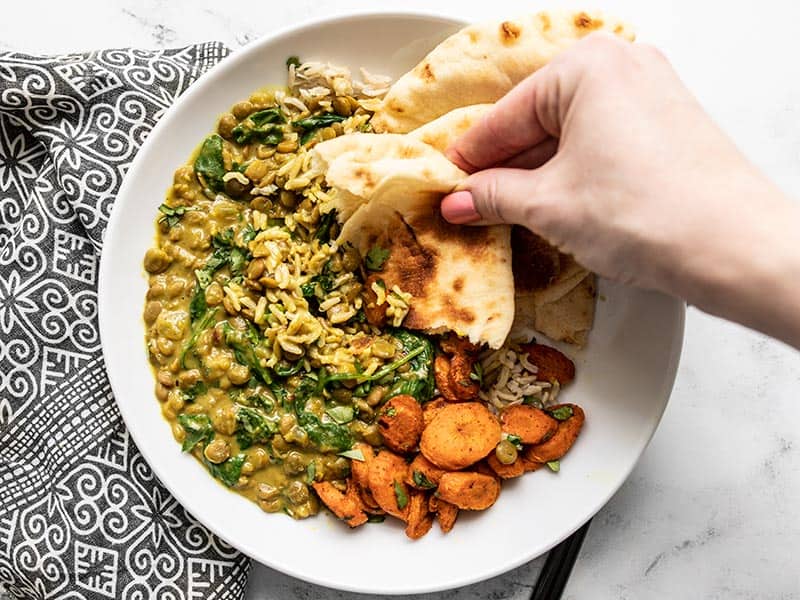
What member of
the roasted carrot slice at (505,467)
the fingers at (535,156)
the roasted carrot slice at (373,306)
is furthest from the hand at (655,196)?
the roasted carrot slice at (505,467)

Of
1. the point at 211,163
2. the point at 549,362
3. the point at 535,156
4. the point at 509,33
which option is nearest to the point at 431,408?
the point at 549,362

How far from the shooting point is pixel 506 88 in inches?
166

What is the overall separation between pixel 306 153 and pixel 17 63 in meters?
1.63

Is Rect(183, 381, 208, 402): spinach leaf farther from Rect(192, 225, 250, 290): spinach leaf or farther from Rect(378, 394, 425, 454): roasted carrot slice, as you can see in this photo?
Rect(378, 394, 425, 454): roasted carrot slice

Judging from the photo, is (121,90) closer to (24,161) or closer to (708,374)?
(24,161)

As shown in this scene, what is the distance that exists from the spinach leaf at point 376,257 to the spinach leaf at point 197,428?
3.72ft

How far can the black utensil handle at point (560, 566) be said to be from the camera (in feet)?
15.8

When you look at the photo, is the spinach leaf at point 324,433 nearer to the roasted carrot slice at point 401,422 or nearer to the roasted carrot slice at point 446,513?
the roasted carrot slice at point 401,422

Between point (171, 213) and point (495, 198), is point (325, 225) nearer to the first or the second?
point (171, 213)

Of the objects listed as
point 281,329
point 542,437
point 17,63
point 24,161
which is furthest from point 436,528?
point 17,63

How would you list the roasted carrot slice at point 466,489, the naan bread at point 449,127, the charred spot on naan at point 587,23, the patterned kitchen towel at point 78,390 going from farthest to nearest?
the patterned kitchen towel at point 78,390 < the roasted carrot slice at point 466,489 < the naan bread at point 449,127 < the charred spot on naan at point 587,23

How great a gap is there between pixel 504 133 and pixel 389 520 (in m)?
2.08

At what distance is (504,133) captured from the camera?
382cm

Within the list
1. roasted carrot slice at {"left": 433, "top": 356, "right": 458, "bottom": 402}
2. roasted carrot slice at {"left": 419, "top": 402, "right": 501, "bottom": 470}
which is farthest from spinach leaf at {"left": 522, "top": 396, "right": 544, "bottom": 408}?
roasted carrot slice at {"left": 433, "top": 356, "right": 458, "bottom": 402}
